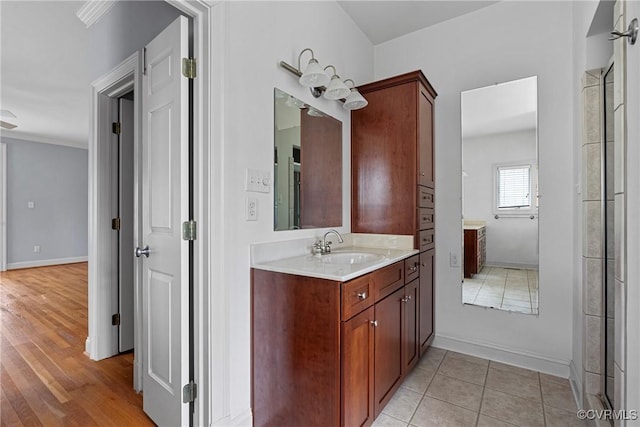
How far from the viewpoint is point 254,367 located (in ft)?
5.04

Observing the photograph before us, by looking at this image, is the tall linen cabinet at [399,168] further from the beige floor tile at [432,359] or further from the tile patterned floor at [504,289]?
the tile patterned floor at [504,289]

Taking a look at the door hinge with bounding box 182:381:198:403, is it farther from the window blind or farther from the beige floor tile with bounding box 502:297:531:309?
the window blind

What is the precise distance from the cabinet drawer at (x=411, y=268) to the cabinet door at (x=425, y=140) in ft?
1.86

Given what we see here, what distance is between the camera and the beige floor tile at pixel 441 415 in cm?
159

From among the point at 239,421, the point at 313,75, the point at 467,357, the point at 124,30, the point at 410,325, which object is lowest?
the point at 467,357

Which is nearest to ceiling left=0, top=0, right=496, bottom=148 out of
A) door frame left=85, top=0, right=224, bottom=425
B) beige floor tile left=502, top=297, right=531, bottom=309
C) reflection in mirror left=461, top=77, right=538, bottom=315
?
reflection in mirror left=461, top=77, right=538, bottom=315

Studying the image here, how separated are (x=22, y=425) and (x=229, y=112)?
196 cm

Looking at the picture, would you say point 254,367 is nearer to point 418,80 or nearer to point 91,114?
point 418,80

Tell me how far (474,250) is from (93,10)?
351 centimetres

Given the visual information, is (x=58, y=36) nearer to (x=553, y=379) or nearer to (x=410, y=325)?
(x=410, y=325)

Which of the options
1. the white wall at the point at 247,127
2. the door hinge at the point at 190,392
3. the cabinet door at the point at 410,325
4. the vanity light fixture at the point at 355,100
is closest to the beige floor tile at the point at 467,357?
the cabinet door at the point at 410,325

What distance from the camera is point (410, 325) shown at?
6.41ft

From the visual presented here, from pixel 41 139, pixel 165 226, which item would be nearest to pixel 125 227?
pixel 165 226

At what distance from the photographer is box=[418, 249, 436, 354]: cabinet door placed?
2189mm
